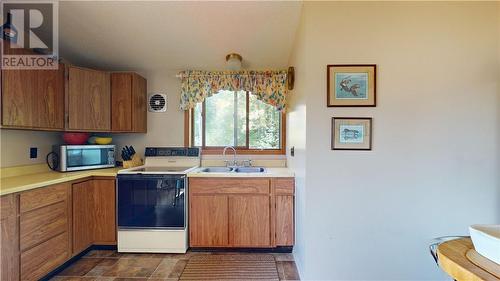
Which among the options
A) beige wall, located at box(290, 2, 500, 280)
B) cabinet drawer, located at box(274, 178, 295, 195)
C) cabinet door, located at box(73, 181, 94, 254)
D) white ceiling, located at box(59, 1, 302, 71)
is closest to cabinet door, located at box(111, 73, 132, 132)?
white ceiling, located at box(59, 1, 302, 71)

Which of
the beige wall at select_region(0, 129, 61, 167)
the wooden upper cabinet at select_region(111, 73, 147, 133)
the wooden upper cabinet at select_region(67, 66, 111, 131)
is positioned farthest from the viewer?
the wooden upper cabinet at select_region(111, 73, 147, 133)

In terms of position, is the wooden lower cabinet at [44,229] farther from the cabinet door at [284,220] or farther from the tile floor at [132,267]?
the cabinet door at [284,220]

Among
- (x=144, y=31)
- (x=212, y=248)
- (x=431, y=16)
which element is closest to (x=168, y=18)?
(x=144, y=31)

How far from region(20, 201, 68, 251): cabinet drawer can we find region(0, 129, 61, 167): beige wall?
664 millimetres

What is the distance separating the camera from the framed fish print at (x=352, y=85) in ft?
5.61

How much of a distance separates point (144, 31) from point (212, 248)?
91.9 inches

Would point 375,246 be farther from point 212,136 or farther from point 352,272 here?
point 212,136

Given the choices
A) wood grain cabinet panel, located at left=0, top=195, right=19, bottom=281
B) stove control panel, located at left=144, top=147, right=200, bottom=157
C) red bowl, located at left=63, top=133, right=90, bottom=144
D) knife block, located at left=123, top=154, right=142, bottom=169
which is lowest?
wood grain cabinet panel, located at left=0, top=195, right=19, bottom=281

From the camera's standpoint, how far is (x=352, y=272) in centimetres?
174

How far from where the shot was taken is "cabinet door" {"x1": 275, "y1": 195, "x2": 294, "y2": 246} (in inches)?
91.7

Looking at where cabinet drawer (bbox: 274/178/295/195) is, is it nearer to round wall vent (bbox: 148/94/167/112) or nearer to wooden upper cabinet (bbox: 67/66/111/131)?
round wall vent (bbox: 148/94/167/112)

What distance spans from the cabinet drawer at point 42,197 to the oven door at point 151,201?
0.46 metres

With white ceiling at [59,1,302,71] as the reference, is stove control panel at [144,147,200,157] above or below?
below

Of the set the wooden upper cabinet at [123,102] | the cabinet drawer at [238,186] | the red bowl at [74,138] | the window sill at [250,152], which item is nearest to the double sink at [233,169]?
the window sill at [250,152]
